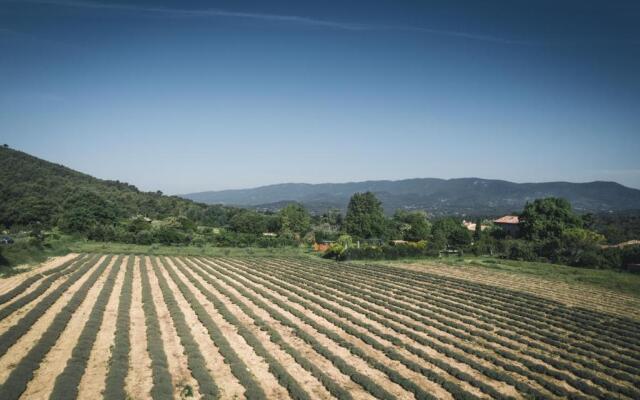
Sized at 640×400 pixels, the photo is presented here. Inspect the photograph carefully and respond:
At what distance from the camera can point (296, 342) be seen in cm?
1934

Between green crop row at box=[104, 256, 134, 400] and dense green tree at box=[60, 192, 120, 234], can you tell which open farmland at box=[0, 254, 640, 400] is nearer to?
green crop row at box=[104, 256, 134, 400]

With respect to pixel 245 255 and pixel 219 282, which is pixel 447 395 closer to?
pixel 219 282

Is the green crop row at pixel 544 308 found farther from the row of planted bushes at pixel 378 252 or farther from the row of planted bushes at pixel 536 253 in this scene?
the row of planted bushes at pixel 536 253

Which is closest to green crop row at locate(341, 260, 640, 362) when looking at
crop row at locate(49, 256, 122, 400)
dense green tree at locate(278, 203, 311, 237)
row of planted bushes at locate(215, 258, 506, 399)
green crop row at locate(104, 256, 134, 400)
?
row of planted bushes at locate(215, 258, 506, 399)

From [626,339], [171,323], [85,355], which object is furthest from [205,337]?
[626,339]

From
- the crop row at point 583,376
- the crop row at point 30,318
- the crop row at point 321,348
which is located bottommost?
the crop row at point 583,376

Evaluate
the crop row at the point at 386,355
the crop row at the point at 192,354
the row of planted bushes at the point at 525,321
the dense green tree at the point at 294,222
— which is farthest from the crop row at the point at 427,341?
the dense green tree at the point at 294,222

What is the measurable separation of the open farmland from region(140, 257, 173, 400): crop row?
0.22 ft

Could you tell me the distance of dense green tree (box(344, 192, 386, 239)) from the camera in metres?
90.6

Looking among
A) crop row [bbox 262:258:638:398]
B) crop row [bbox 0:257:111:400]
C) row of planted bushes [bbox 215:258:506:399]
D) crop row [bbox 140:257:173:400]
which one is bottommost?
crop row [bbox 262:258:638:398]

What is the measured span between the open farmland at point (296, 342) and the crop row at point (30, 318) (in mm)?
88

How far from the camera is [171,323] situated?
2142cm

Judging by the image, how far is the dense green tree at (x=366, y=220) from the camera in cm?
9056

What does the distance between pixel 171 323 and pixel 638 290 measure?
45983 millimetres
